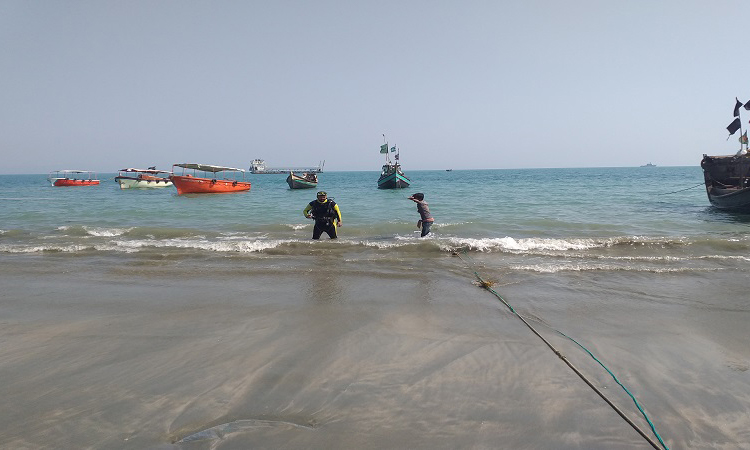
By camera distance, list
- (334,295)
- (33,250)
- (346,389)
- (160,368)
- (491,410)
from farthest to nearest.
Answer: (33,250) → (334,295) → (160,368) → (346,389) → (491,410)

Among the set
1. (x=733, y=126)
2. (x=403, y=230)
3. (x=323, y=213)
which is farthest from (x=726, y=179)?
(x=323, y=213)

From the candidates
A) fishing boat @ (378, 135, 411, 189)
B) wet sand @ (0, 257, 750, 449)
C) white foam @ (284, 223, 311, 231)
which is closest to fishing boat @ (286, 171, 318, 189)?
fishing boat @ (378, 135, 411, 189)

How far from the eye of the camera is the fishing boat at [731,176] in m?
15.6

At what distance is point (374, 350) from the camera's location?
12.6 ft

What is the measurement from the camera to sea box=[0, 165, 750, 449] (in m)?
2.68

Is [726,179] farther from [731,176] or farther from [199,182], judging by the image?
[199,182]

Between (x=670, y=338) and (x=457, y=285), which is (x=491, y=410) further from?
(x=457, y=285)

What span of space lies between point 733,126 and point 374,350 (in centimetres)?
2145

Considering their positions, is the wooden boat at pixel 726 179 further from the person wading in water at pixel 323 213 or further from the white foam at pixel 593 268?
the person wading in water at pixel 323 213

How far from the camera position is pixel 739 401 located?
3.00 m

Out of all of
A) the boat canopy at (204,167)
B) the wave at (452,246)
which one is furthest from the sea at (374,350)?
the boat canopy at (204,167)

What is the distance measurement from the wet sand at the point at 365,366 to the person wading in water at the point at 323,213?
3.86 meters

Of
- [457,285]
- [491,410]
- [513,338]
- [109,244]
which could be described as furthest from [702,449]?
[109,244]

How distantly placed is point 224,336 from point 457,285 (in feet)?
11.9
